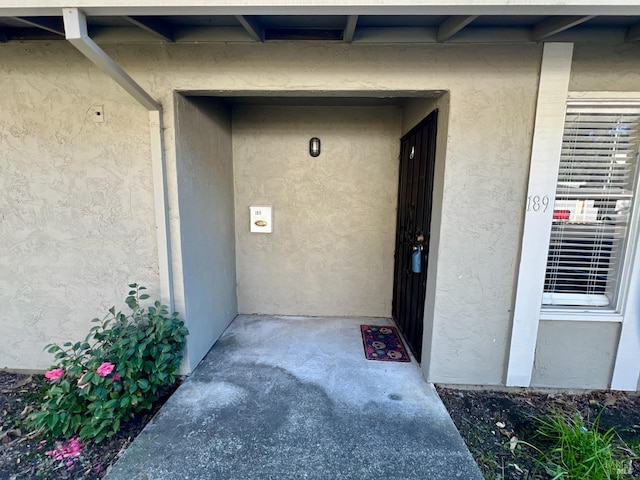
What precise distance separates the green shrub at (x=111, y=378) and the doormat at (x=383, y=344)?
5.79 feet

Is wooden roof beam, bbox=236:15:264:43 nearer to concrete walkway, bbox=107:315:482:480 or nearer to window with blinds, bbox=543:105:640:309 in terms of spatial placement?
window with blinds, bbox=543:105:640:309

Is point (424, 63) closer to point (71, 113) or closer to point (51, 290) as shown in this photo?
point (71, 113)

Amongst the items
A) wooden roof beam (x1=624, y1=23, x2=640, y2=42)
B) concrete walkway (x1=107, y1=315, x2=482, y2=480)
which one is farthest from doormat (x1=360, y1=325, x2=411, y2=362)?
wooden roof beam (x1=624, y1=23, x2=640, y2=42)

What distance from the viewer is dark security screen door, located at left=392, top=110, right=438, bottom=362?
2.56m

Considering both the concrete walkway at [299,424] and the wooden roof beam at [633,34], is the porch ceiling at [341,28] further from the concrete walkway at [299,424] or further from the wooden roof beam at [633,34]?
the concrete walkway at [299,424]

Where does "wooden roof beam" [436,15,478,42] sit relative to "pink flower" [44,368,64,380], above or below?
above

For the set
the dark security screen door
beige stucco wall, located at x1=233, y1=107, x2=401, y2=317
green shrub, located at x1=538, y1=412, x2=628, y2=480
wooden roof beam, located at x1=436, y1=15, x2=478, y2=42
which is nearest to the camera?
green shrub, located at x1=538, y1=412, x2=628, y2=480

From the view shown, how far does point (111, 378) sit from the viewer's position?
76.6 inches

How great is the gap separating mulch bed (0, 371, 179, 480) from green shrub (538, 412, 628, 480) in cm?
264

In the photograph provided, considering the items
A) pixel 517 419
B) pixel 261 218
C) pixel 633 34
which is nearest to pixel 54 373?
pixel 261 218

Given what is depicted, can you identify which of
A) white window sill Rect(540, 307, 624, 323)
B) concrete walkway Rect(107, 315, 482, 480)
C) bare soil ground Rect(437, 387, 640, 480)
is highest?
white window sill Rect(540, 307, 624, 323)

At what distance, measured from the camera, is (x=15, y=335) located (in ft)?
8.60

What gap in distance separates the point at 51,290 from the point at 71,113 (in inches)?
58.5

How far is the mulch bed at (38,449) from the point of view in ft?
5.66
